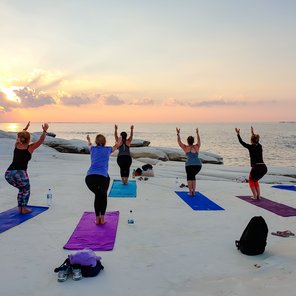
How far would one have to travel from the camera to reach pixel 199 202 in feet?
34.9

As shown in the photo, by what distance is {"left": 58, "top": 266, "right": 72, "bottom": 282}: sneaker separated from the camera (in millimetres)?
4755

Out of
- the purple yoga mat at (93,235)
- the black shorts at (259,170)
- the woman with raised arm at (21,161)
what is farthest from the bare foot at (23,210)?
the black shorts at (259,170)

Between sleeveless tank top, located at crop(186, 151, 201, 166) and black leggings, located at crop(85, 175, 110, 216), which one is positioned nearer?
black leggings, located at crop(85, 175, 110, 216)

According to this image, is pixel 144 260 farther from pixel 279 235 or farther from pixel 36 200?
pixel 36 200

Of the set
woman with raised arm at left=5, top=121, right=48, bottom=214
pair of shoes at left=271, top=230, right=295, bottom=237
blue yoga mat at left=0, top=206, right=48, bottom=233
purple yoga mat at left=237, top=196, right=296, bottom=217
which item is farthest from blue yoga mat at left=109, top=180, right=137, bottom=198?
pair of shoes at left=271, top=230, right=295, bottom=237

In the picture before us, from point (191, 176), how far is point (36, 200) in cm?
546

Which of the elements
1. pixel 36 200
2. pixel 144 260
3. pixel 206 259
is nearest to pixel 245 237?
pixel 206 259

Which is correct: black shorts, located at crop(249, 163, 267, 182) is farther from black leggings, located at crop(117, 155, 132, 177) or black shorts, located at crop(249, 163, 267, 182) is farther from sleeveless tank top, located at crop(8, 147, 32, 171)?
sleeveless tank top, located at crop(8, 147, 32, 171)

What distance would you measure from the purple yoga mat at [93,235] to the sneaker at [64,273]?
111 centimetres

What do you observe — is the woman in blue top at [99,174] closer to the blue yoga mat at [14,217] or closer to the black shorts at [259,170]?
the blue yoga mat at [14,217]

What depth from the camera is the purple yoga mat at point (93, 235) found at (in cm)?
623

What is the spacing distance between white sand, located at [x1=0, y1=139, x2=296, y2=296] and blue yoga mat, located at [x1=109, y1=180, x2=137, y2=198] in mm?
935

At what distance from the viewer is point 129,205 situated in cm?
996

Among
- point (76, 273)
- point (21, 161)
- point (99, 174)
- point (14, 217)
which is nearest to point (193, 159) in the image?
point (99, 174)
